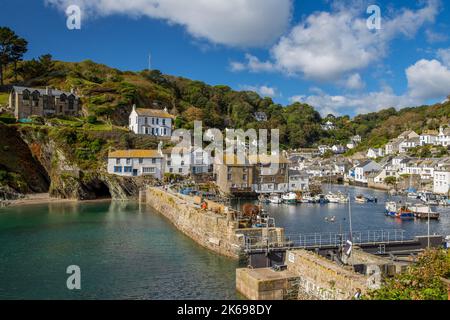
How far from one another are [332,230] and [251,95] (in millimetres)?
118203

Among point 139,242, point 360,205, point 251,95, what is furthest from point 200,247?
point 251,95

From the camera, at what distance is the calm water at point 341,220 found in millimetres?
39812

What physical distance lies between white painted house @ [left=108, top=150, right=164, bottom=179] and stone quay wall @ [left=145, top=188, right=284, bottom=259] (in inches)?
903

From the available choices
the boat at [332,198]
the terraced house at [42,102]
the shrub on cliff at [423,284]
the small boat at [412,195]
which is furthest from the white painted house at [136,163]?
the shrub on cliff at [423,284]

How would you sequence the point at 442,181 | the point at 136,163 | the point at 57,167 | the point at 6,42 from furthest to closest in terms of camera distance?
the point at 6,42 < the point at 442,181 < the point at 136,163 < the point at 57,167

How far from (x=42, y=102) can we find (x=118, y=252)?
57.4 m

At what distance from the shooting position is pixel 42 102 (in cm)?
7644

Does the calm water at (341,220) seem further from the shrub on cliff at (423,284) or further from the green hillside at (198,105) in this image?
the green hillside at (198,105)

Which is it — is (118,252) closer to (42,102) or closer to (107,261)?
(107,261)

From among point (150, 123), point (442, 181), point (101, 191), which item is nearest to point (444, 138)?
point (442, 181)

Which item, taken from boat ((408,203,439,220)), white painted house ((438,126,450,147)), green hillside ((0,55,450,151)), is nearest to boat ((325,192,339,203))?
boat ((408,203,439,220))

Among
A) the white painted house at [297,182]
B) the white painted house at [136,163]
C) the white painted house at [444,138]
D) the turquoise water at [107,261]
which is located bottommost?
the turquoise water at [107,261]

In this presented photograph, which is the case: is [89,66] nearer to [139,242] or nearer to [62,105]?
[62,105]

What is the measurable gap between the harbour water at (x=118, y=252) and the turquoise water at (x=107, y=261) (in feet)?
0.16
